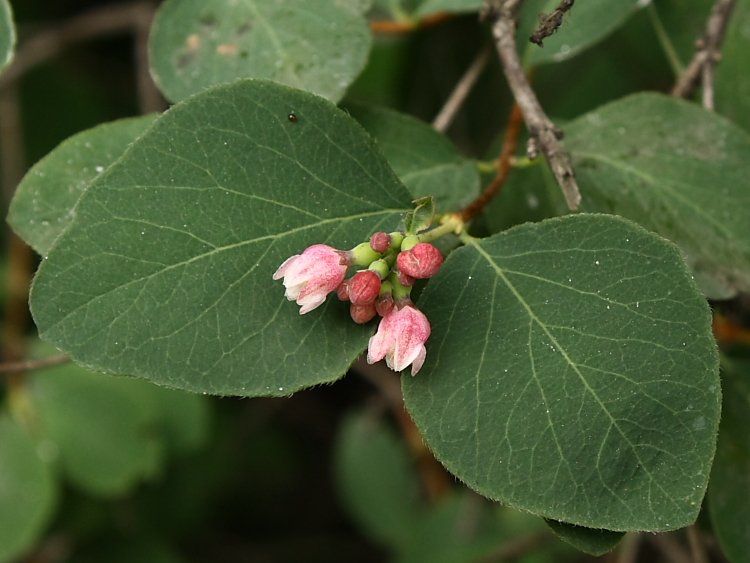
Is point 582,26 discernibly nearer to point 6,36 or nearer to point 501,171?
point 501,171

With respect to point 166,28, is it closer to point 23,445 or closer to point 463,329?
point 463,329

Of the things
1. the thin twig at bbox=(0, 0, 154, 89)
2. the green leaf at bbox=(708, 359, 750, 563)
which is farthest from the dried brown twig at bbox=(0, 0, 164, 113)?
the green leaf at bbox=(708, 359, 750, 563)

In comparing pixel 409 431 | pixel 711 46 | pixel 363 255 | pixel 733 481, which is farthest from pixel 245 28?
pixel 409 431

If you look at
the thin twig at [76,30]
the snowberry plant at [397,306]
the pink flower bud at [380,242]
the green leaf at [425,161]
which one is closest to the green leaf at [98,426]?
the thin twig at [76,30]

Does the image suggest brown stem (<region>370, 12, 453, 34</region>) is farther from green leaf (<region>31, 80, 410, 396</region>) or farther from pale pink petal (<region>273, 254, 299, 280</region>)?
pale pink petal (<region>273, 254, 299, 280</region>)

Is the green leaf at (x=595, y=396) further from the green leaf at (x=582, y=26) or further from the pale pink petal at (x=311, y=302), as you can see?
the green leaf at (x=582, y=26)

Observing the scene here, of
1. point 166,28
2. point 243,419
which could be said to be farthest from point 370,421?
point 166,28
